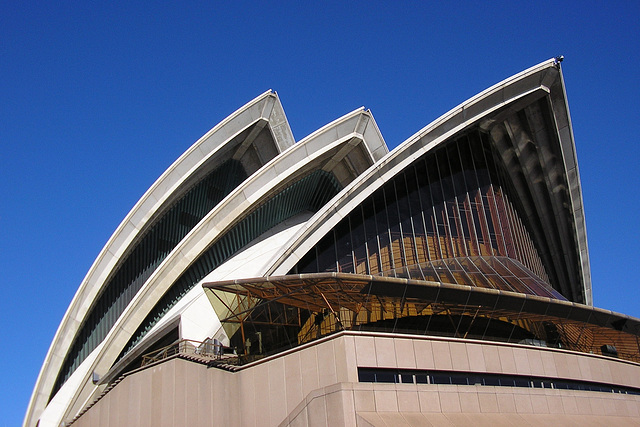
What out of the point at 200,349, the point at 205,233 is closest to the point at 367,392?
the point at 200,349

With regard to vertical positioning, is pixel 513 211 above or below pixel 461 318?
above

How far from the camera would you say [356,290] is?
21.6 m

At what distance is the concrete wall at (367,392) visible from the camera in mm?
18797

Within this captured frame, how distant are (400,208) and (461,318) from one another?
7.50 meters

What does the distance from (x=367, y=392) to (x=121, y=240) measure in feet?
51.6

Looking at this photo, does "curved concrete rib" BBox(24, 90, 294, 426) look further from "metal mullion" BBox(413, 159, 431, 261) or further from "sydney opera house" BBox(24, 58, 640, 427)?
A: "metal mullion" BBox(413, 159, 431, 261)

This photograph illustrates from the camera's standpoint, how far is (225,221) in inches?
1134

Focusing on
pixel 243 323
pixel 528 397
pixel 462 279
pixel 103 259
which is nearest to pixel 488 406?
pixel 528 397

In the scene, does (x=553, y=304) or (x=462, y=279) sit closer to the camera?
(x=553, y=304)

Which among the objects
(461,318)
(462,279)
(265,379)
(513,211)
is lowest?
(265,379)

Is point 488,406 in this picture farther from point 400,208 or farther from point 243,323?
point 400,208

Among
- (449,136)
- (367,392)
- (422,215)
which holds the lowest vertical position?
(367,392)

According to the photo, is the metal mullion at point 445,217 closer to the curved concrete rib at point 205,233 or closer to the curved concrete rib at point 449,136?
the curved concrete rib at point 449,136

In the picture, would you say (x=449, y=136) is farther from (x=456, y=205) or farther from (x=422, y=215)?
(x=422, y=215)
